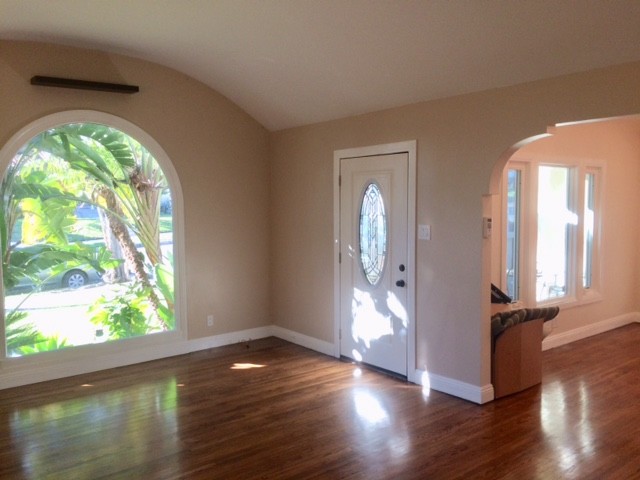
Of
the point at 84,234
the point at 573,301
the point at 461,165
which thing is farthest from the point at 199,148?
the point at 573,301

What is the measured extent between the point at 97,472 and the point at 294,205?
348 cm

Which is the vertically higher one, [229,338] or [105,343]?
[105,343]

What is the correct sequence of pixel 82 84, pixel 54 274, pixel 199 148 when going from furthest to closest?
pixel 199 148 → pixel 54 274 → pixel 82 84

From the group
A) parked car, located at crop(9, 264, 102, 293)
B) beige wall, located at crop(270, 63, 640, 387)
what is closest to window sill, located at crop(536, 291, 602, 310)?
beige wall, located at crop(270, 63, 640, 387)

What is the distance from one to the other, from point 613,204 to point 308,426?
4.83 meters

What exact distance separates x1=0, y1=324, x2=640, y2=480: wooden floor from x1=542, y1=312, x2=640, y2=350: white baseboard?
0.52 metres

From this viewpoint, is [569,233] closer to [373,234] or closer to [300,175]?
[373,234]

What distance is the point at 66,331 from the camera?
4.98 m

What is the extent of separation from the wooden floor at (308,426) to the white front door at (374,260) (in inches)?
11.4

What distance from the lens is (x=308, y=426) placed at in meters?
3.79

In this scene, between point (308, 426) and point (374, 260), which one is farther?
point (374, 260)

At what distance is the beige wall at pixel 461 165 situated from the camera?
3.55 m

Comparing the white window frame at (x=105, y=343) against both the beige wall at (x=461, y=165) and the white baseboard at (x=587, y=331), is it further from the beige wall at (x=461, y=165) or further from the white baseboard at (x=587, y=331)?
the white baseboard at (x=587, y=331)

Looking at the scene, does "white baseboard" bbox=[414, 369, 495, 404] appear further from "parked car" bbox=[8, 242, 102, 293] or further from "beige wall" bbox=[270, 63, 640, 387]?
"parked car" bbox=[8, 242, 102, 293]
